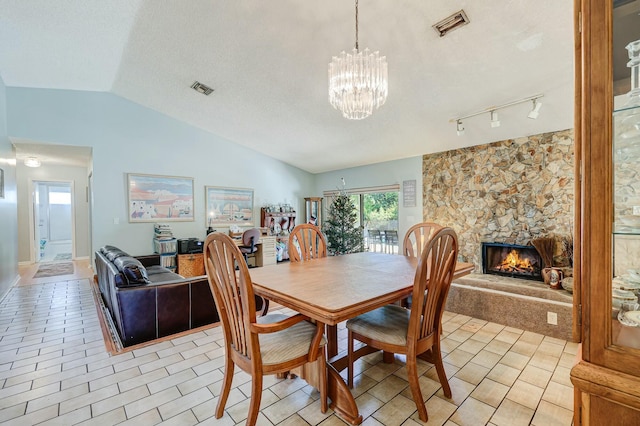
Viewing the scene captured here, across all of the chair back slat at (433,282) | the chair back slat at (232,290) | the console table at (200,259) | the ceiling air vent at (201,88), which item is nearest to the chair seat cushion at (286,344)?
the chair back slat at (232,290)

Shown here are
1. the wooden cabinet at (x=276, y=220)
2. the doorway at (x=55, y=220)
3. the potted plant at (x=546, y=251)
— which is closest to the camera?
the potted plant at (x=546, y=251)

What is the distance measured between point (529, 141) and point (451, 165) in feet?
3.75

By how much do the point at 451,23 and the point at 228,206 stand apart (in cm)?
526

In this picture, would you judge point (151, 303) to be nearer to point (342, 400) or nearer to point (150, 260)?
point (342, 400)

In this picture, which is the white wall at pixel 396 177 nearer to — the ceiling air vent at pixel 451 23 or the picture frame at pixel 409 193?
the picture frame at pixel 409 193

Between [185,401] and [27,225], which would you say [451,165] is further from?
[27,225]

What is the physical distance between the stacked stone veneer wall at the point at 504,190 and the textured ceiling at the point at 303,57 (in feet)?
0.84

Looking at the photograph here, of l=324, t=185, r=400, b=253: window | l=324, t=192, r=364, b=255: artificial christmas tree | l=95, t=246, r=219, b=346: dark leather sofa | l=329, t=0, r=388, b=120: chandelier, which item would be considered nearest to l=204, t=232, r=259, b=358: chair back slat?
l=95, t=246, r=219, b=346: dark leather sofa

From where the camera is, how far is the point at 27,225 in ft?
21.8

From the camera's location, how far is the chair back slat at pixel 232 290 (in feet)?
4.58

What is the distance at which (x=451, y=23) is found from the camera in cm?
246

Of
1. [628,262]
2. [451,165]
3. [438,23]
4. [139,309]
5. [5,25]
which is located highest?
[5,25]

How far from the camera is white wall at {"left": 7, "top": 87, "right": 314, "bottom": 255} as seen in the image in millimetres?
4555

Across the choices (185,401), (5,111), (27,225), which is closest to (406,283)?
(185,401)
